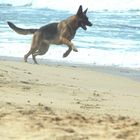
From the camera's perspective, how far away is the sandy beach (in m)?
4.56

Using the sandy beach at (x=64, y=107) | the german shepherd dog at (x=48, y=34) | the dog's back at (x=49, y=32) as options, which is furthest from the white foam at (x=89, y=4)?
the sandy beach at (x=64, y=107)

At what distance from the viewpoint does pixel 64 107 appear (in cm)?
599

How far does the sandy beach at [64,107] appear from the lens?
4559 millimetres

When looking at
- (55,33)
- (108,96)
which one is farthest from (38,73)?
(55,33)

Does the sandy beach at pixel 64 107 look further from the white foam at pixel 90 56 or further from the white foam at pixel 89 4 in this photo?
the white foam at pixel 89 4

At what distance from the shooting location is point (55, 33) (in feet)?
41.7

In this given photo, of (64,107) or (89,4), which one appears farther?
(89,4)

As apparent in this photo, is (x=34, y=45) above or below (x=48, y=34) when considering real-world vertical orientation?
below

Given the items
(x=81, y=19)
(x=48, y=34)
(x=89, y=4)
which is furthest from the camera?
(x=89, y=4)

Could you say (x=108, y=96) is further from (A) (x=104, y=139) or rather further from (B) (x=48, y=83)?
(A) (x=104, y=139)

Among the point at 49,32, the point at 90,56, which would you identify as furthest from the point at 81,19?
the point at 90,56

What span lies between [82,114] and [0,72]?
119 inches

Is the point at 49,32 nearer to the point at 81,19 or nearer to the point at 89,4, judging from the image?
the point at 81,19

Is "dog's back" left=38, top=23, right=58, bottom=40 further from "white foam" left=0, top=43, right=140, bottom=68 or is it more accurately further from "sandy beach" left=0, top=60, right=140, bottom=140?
"sandy beach" left=0, top=60, right=140, bottom=140
